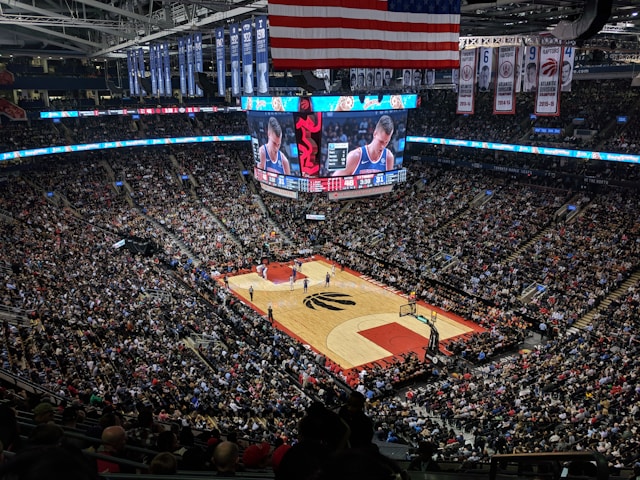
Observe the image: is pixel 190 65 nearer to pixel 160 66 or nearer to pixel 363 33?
pixel 160 66

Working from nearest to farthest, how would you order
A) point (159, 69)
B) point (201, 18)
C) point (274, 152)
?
point (201, 18) → point (159, 69) → point (274, 152)

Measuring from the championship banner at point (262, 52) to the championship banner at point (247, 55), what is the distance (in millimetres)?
620

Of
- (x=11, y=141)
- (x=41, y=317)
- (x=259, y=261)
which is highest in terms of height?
(x=11, y=141)

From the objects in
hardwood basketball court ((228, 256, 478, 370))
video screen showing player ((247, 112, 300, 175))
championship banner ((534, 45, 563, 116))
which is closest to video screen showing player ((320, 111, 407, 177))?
video screen showing player ((247, 112, 300, 175))

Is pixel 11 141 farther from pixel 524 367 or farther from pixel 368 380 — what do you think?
pixel 524 367

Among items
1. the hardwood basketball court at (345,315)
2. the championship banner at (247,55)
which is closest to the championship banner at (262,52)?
the championship banner at (247,55)

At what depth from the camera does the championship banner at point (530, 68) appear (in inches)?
828

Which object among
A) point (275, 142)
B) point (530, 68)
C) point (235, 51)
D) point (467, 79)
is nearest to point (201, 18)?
point (235, 51)

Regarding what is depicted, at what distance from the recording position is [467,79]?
24594 mm

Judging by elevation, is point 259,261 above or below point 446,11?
below

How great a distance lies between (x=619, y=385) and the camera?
54.3 feet

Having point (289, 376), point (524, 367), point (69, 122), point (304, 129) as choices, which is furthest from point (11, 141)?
point (524, 367)

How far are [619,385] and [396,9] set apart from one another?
1291 centimetres

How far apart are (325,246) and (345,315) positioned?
11104 mm
